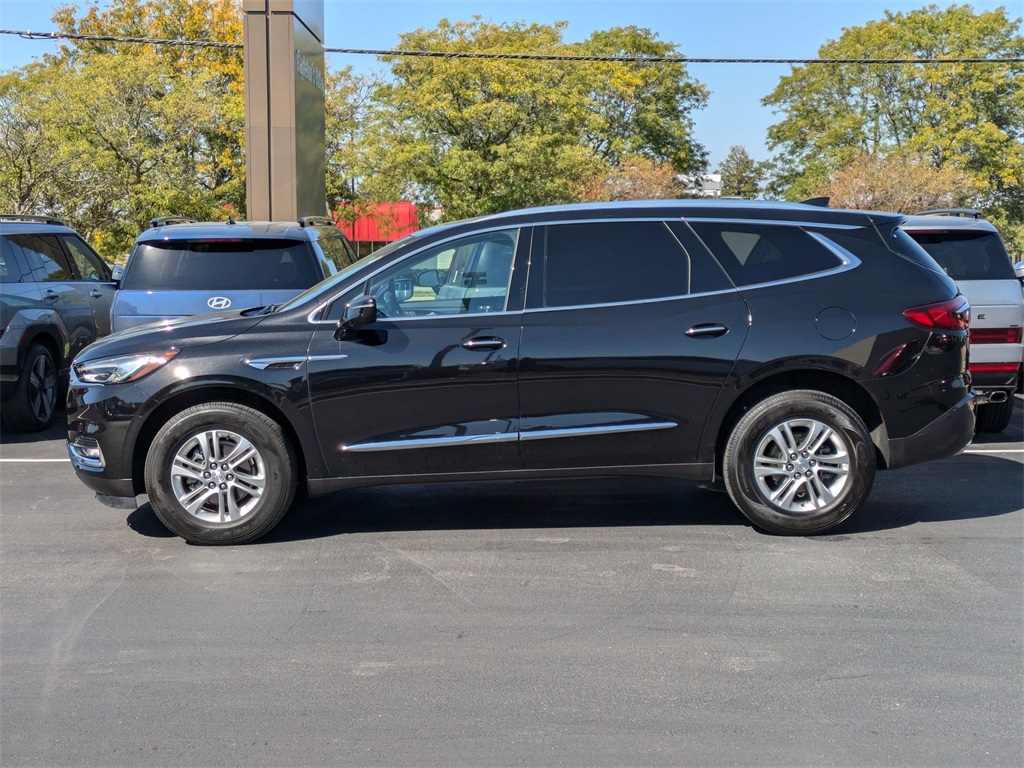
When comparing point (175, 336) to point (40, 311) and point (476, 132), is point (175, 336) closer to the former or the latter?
point (40, 311)

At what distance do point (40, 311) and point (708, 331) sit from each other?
22.2 feet

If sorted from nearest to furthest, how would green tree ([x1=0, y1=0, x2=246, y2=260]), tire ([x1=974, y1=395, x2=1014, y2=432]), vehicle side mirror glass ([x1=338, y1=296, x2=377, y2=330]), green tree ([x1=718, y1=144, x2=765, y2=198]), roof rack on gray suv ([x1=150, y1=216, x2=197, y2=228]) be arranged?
1. vehicle side mirror glass ([x1=338, y1=296, x2=377, y2=330])
2. roof rack on gray suv ([x1=150, y1=216, x2=197, y2=228])
3. tire ([x1=974, y1=395, x2=1014, y2=432])
4. green tree ([x1=0, y1=0, x2=246, y2=260])
5. green tree ([x1=718, y1=144, x2=765, y2=198])

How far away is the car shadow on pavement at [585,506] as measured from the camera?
651 cm

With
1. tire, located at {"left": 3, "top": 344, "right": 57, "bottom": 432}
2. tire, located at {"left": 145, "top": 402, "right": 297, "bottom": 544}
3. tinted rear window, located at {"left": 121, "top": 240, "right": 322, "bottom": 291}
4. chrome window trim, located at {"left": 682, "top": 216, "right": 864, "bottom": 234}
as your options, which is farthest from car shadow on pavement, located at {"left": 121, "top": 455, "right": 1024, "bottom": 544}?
tire, located at {"left": 3, "top": 344, "right": 57, "bottom": 432}

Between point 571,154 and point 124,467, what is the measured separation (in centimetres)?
2824

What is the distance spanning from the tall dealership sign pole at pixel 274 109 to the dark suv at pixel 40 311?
14.8 feet

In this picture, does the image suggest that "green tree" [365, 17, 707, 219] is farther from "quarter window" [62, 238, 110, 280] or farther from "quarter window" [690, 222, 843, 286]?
"quarter window" [690, 222, 843, 286]

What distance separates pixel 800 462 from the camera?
6.11 metres

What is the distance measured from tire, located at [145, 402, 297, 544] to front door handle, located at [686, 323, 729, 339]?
7.54 ft

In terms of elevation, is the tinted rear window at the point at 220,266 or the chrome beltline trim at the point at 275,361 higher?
the tinted rear window at the point at 220,266

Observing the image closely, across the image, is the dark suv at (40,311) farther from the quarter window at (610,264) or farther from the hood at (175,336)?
the quarter window at (610,264)

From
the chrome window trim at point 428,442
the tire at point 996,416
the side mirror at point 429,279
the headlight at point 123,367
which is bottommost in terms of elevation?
the tire at point 996,416

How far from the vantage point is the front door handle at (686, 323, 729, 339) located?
6.05 meters

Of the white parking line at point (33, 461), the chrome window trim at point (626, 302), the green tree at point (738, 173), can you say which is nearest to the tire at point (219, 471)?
the chrome window trim at point (626, 302)
